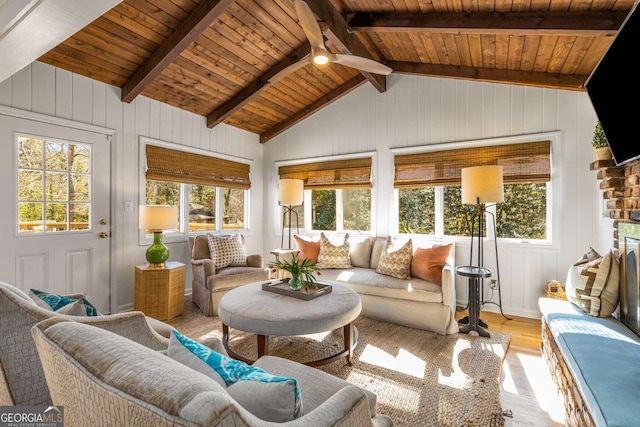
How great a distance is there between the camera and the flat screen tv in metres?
1.67

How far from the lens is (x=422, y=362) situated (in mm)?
→ 2439

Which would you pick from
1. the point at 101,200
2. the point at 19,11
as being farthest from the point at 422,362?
the point at 101,200

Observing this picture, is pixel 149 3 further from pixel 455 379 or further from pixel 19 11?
pixel 455 379

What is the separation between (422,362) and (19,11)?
3.19m

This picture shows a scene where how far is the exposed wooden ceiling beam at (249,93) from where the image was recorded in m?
3.77

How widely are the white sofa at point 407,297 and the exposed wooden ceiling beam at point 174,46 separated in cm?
281

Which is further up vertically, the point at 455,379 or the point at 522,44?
the point at 522,44

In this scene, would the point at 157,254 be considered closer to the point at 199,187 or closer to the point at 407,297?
the point at 199,187

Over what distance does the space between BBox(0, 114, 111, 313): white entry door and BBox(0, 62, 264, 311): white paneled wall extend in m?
0.11

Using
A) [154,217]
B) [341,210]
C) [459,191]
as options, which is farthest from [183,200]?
[459,191]

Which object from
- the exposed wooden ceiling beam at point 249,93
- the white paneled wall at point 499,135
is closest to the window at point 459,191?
the white paneled wall at point 499,135

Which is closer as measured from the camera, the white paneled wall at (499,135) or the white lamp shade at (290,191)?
the white paneled wall at (499,135)

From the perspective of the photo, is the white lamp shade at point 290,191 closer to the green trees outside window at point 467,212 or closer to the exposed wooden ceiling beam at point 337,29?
the green trees outside window at point 467,212

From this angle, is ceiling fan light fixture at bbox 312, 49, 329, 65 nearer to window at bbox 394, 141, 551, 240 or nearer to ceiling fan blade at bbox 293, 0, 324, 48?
ceiling fan blade at bbox 293, 0, 324, 48
